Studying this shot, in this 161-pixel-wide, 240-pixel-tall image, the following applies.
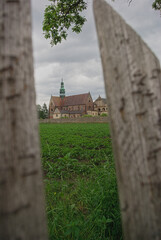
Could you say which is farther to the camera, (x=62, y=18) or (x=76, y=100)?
(x=76, y=100)

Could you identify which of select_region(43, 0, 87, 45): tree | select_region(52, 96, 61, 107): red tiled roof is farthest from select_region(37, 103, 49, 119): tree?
select_region(43, 0, 87, 45): tree

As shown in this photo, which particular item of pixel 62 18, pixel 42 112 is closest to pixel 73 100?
pixel 42 112

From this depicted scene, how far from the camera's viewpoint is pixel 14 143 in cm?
65

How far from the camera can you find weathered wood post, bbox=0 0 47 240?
608 mm

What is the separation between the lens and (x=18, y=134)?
0.66m

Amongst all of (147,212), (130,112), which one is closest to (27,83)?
(130,112)

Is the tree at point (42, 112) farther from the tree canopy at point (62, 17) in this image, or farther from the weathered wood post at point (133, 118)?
the weathered wood post at point (133, 118)

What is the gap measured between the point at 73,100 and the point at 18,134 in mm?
A: 71913

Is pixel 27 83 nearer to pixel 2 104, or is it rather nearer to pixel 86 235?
pixel 2 104

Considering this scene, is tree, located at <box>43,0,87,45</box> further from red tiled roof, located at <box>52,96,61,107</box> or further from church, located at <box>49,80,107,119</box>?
red tiled roof, located at <box>52,96,61,107</box>

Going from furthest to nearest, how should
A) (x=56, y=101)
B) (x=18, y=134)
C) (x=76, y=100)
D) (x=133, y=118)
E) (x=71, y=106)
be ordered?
(x=56, y=101), (x=71, y=106), (x=76, y=100), (x=133, y=118), (x=18, y=134)

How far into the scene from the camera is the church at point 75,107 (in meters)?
67.8

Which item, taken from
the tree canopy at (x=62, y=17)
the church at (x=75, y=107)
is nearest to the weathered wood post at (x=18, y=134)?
the tree canopy at (x=62, y=17)

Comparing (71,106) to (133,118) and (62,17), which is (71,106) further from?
(133,118)
